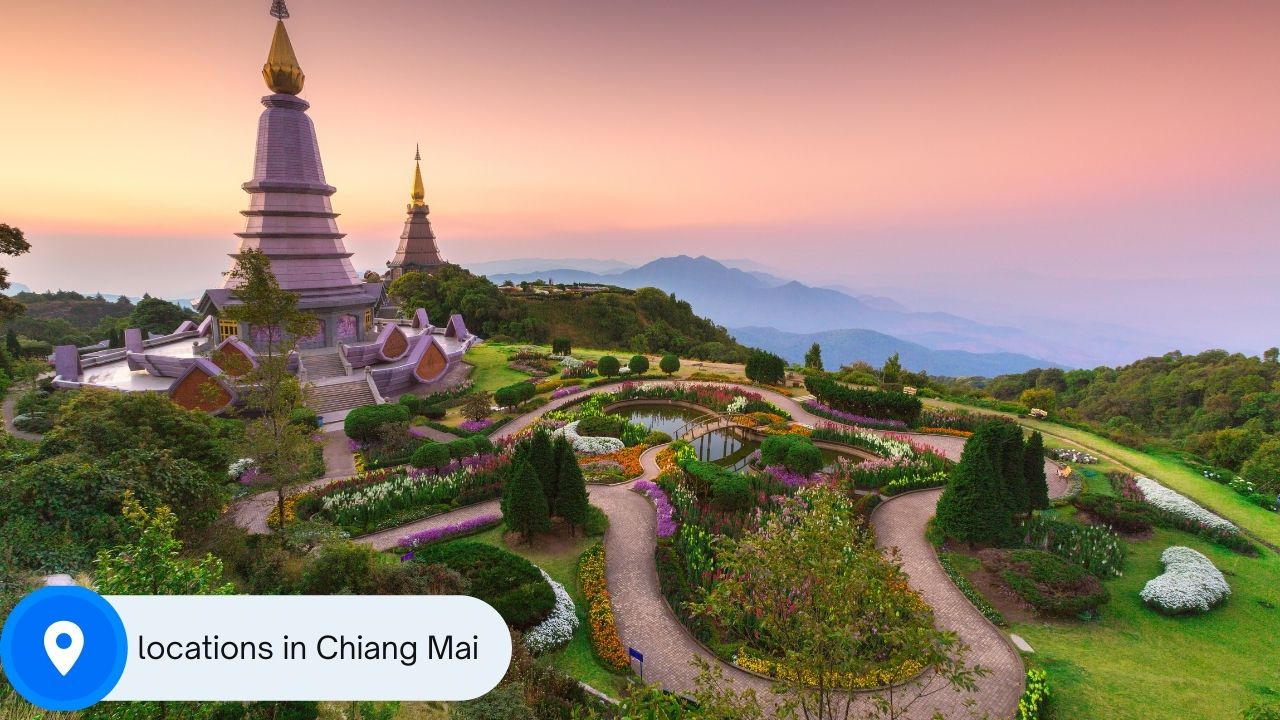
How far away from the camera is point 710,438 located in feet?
84.1

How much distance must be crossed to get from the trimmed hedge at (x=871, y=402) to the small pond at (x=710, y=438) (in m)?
4.74

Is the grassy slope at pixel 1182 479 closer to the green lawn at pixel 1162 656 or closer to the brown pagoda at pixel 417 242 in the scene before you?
the green lawn at pixel 1162 656

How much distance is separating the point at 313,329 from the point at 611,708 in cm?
1245

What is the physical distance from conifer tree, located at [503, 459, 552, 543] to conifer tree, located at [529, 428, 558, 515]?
1.56 ft

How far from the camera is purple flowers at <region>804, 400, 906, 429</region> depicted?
85.4 ft

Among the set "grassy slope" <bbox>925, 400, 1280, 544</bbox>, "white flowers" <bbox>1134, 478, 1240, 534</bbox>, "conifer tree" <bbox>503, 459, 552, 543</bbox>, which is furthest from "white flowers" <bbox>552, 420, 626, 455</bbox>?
"grassy slope" <bbox>925, 400, 1280, 544</bbox>

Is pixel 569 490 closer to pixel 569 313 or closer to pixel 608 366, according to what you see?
pixel 608 366

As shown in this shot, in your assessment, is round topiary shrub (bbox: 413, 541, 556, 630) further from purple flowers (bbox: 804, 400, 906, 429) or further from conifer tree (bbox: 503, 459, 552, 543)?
purple flowers (bbox: 804, 400, 906, 429)

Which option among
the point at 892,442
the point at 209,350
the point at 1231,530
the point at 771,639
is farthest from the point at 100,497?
the point at 1231,530

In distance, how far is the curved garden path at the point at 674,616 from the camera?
1055 centimetres

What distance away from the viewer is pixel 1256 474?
19.5 meters

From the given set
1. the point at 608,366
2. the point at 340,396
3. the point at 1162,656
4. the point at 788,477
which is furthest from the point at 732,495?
the point at 340,396

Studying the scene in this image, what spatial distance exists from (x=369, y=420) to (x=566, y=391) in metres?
11.2

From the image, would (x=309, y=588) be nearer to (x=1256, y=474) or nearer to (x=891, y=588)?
(x=891, y=588)
